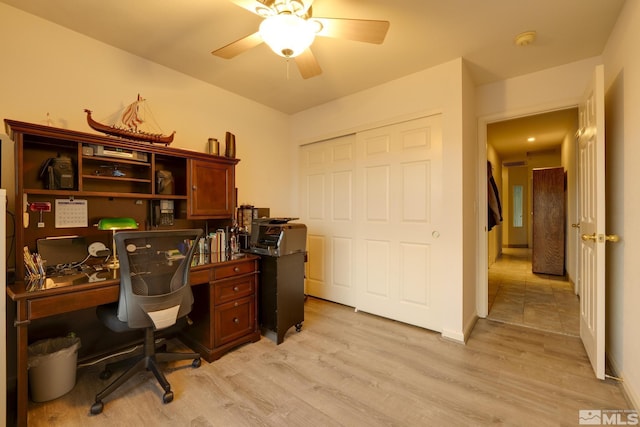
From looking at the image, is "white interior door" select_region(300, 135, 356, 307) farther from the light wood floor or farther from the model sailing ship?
the model sailing ship

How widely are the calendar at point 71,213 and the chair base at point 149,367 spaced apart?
977 millimetres

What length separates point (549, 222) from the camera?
16.2ft

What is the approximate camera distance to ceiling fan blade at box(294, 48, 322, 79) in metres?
1.85

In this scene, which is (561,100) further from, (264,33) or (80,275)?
(80,275)

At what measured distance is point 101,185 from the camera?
2.21 metres

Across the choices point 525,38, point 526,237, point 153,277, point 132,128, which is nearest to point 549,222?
point 526,237

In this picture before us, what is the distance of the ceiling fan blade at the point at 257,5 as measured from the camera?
1.45m

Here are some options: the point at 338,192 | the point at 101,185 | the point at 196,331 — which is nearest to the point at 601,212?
the point at 338,192

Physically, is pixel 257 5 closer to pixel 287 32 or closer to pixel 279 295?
pixel 287 32

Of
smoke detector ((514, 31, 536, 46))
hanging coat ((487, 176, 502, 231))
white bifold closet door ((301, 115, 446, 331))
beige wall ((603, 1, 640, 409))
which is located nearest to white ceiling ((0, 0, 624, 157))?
smoke detector ((514, 31, 536, 46))

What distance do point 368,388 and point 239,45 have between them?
95.8 inches

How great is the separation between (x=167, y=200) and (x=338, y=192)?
1893mm

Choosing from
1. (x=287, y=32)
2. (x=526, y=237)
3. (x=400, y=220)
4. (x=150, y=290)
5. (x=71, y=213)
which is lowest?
(x=526, y=237)

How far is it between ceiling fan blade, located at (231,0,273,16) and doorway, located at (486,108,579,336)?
3.32 m
